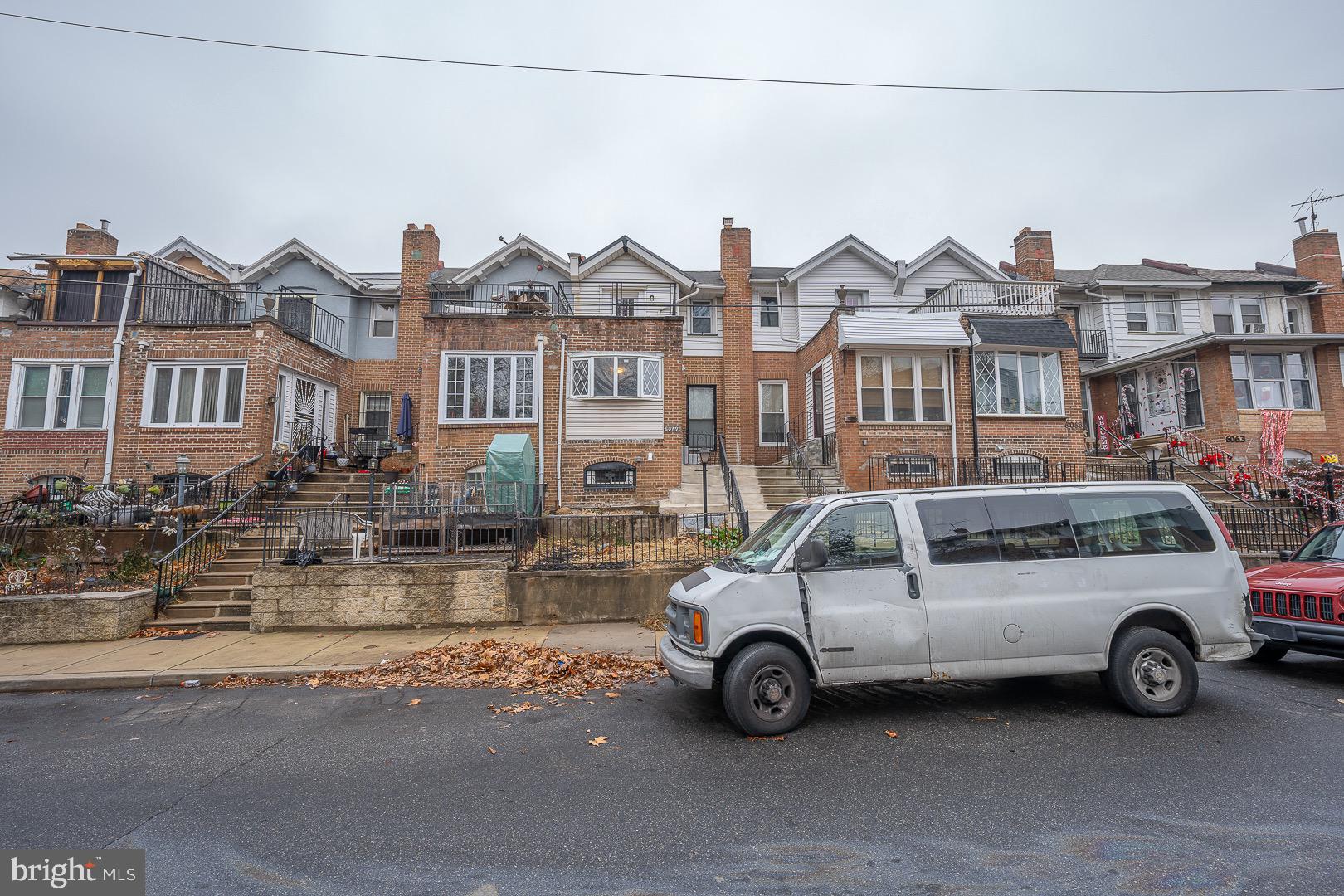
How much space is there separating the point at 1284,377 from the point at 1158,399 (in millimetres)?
3259

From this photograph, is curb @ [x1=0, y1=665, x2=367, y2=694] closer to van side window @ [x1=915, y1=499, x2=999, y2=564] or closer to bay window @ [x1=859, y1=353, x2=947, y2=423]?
van side window @ [x1=915, y1=499, x2=999, y2=564]

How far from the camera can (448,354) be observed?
55.6ft

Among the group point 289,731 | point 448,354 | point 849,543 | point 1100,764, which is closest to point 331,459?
point 448,354

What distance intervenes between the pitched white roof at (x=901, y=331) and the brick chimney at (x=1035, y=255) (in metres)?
5.57

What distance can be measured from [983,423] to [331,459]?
18692mm

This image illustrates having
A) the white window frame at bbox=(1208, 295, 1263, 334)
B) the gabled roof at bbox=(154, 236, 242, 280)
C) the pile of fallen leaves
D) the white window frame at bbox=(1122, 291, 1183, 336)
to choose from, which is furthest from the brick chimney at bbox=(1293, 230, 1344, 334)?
the gabled roof at bbox=(154, 236, 242, 280)

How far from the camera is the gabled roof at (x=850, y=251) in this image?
21625mm

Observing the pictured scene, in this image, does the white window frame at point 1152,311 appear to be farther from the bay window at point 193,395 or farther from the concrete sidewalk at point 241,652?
the bay window at point 193,395

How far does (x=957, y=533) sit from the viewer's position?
5410 millimetres

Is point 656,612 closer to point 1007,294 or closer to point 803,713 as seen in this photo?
point 803,713

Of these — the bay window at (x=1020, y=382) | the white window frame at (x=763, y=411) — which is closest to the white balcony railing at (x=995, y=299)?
the bay window at (x=1020, y=382)

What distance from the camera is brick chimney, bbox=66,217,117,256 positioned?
19.8m

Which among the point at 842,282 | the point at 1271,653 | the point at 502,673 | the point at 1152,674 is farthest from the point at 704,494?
the point at 842,282

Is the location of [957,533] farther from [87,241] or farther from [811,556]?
[87,241]
